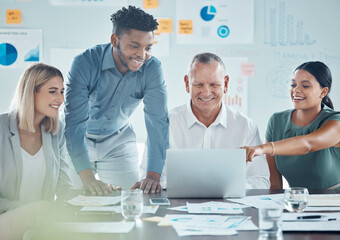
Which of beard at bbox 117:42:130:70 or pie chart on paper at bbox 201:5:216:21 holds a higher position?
pie chart on paper at bbox 201:5:216:21

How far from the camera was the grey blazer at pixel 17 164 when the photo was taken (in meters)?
2.19

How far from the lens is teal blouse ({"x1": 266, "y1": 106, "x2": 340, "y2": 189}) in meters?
2.35

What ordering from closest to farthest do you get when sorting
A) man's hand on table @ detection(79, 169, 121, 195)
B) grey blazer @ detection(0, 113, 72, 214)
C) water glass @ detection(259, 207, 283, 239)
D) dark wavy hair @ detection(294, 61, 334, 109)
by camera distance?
water glass @ detection(259, 207, 283, 239) → man's hand on table @ detection(79, 169, 121, 195) → grey blazer @ detection(0, 113, 72, 214) → dark wavy hair @ detection(294, 61, 334, 109)

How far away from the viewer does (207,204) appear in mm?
1570

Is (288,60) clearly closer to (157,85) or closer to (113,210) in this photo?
(157,85)

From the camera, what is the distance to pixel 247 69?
10.8 feet

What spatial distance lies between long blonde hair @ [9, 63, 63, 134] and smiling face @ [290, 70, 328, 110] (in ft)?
4.44

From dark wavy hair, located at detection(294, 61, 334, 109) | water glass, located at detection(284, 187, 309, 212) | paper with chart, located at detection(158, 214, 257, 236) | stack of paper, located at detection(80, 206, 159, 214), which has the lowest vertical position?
stack of paper, located at detection(80, 206, 159, 214)

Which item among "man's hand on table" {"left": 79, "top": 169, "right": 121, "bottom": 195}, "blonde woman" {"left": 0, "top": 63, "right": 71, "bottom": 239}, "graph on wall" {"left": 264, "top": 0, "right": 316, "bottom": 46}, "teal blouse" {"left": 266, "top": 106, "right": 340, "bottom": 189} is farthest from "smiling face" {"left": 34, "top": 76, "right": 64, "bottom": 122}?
"graph on wall" {"left": 264, "top": 0, "right": 316, "bottom": 46}

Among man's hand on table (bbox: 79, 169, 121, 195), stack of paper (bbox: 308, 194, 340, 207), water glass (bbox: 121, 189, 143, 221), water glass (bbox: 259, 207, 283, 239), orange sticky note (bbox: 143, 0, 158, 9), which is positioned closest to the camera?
water glass (bbox: 259, 207, 283, 239)

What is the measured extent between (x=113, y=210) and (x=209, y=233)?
16.8 inches

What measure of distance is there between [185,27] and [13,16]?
1333 millimetres

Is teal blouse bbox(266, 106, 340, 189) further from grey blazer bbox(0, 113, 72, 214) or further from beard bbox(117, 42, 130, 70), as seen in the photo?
grey blazer bbox(0, 113, 72, 214)

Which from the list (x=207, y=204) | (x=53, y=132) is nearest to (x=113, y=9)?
(x=53, y=132)
